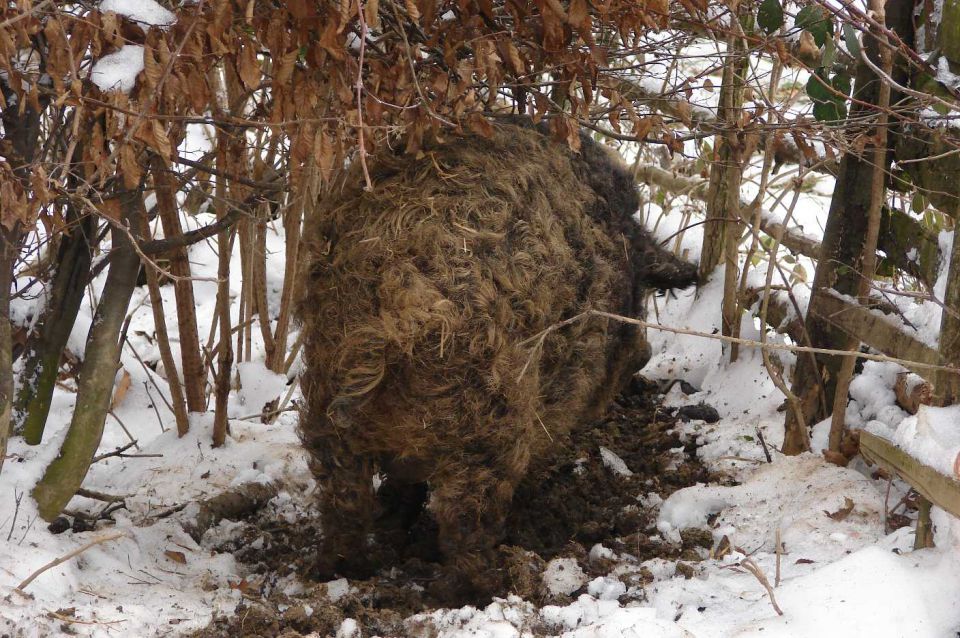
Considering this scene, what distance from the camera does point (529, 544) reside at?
3508 mm

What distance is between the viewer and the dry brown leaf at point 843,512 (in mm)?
3158

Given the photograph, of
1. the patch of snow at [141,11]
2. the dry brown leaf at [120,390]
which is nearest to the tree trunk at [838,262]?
the patch of snow at [141,11]

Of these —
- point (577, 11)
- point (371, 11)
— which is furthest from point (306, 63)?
point (577, 11)

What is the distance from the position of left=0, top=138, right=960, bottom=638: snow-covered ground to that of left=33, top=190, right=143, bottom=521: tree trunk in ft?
0.24

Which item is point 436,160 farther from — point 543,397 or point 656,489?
point 656,489

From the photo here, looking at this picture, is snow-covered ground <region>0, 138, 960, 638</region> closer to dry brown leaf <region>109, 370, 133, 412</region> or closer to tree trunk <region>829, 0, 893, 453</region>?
tree trunk <region>829, 0, 893, 453</region>

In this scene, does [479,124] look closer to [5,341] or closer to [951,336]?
[951,336]

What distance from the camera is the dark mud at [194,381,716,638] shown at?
2.85m

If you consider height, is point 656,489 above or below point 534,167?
below

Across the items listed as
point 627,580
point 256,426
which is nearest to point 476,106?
point 627,580

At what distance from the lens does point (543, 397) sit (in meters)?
3.16

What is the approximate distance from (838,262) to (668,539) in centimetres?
132

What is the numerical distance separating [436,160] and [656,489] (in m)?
1.90

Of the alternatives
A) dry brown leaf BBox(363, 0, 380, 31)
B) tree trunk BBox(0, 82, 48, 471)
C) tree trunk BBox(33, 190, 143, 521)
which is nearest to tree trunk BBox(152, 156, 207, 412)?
tree trunk BBox(33, 190, 143, 521)
